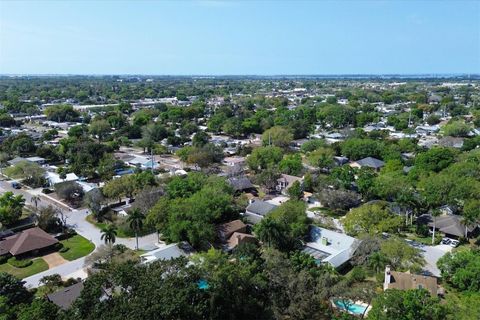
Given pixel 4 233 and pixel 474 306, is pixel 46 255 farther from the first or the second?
pixel 474 306

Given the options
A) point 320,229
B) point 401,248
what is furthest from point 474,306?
point 320,229

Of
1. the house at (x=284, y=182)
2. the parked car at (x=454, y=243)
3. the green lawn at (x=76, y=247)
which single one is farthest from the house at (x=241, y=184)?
the parked car at (x=454, y=243)

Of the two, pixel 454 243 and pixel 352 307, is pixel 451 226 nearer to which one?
pixel 454 243

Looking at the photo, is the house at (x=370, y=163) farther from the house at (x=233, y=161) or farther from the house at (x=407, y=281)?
the house at (x=407, y=281)

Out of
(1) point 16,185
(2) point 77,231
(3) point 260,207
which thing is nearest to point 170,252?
(3) point 260,207

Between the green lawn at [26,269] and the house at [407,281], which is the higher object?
the house at [407,281]

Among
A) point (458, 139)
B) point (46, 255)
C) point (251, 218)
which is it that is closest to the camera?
point (46, 255)
